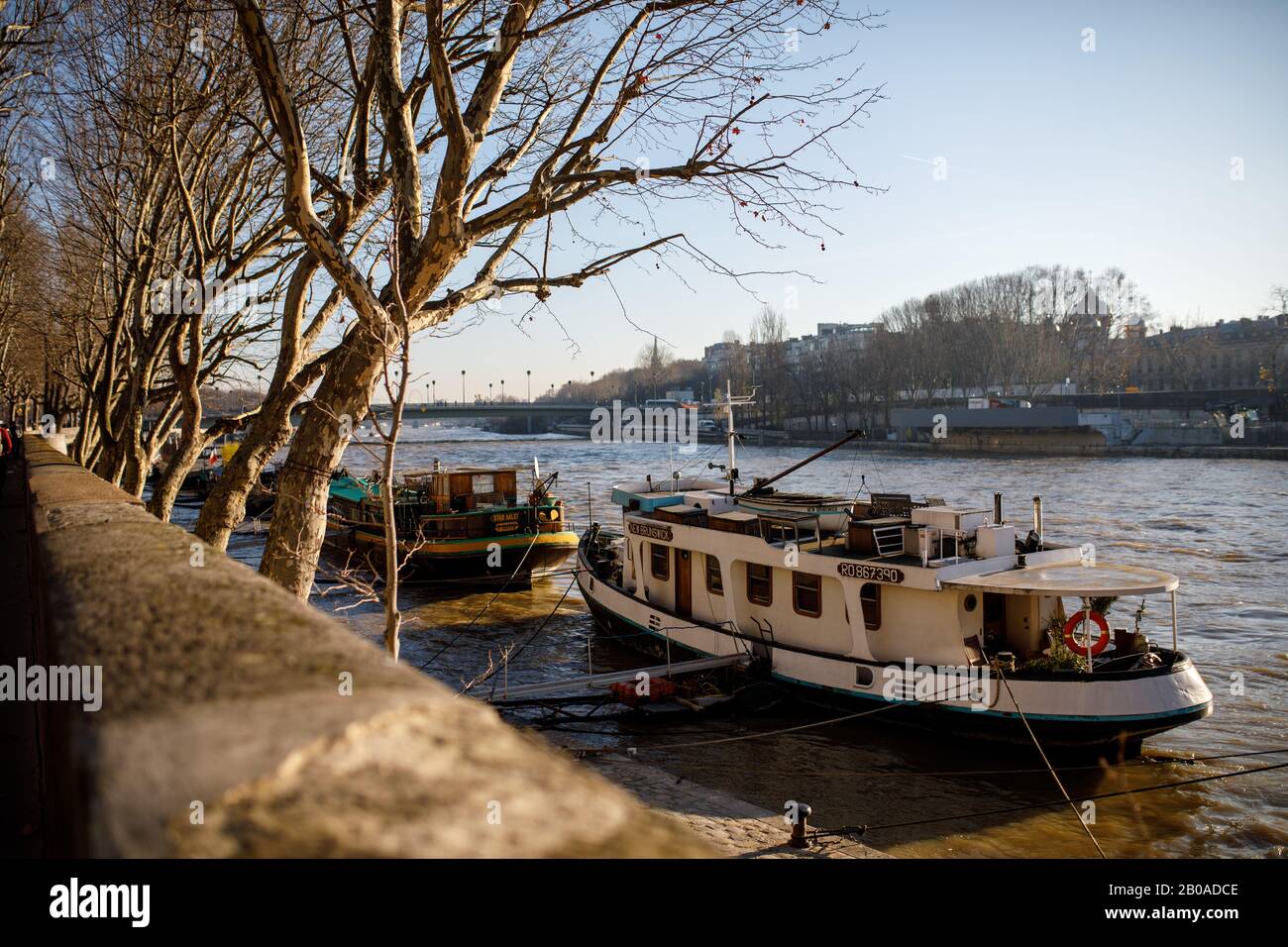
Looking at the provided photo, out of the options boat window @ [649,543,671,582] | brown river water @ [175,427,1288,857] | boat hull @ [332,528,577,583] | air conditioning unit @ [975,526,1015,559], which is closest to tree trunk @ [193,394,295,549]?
brown river water @ [175,427,1288,857]

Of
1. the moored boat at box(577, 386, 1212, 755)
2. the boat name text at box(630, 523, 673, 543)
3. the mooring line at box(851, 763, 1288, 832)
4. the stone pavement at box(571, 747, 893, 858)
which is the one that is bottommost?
the mooring line at box(851, 763, 1288, 832)

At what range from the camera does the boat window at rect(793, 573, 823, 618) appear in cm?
1669

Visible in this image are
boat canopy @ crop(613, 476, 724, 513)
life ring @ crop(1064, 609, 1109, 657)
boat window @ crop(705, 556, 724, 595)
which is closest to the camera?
life ring @ crop(1064, 609, 1109, 657)

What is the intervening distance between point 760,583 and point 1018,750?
5221 millimetres

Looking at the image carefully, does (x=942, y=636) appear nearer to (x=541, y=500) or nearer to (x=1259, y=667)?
(x=1259, y=667)

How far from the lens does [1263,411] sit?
85.1 metres

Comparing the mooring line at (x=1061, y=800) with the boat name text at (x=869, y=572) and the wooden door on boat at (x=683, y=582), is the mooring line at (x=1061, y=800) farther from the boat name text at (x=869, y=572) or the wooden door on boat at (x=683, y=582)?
the wooden door on boat at (x=683, y=582)

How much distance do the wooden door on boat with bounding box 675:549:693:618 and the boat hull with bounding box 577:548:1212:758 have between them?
2346 mm

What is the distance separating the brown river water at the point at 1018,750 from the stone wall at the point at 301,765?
850cm

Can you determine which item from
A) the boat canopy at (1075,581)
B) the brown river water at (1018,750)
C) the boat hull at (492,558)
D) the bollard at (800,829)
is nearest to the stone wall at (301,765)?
the brown river water at (1018,750)

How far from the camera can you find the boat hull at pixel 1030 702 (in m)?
14.0

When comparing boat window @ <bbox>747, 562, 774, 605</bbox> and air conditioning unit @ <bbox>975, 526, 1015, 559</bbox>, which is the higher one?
air conditioning unit @ <bbox>975, 526, 1015, 559</bbox>

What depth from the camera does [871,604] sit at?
15.9 metres

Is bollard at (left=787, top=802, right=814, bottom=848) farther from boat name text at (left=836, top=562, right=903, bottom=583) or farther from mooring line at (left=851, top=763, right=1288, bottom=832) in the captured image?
boat name text at (left=836, top=562, right=903, bottom=583)
